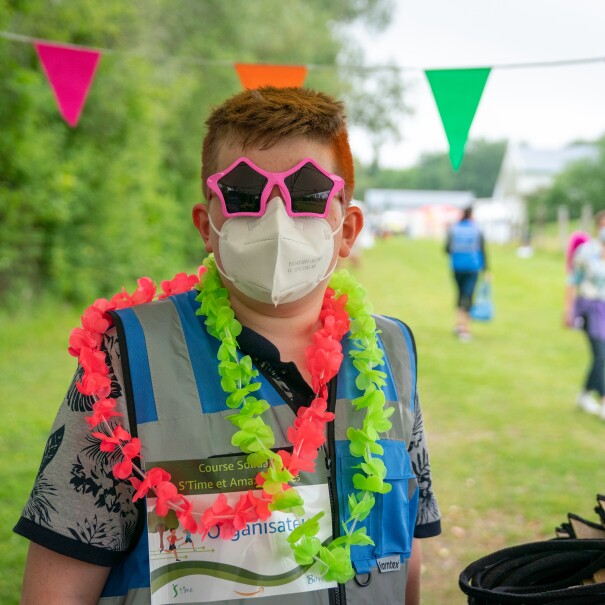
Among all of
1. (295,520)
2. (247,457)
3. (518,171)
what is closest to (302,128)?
(247,457)

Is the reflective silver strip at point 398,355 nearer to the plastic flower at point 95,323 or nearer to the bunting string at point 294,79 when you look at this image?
the plastic flower at point 95,323

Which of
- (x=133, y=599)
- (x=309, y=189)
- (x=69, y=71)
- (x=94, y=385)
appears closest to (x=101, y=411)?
(x=94, y=385)

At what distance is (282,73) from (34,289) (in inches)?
304

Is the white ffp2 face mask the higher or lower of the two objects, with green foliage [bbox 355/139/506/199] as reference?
lower

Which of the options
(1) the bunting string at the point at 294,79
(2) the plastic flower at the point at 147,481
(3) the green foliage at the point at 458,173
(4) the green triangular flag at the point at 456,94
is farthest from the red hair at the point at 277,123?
(3) the green foliage at the point at 458,173

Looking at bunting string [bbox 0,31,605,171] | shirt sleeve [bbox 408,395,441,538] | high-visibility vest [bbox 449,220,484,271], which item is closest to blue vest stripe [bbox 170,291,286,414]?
shirt sleeve [bbox 408,395,441,538]

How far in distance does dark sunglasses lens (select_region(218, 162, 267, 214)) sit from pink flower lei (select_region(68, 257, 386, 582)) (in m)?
0.22

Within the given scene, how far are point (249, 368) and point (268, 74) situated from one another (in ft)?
10.7

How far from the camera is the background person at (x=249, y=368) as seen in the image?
1524 mm

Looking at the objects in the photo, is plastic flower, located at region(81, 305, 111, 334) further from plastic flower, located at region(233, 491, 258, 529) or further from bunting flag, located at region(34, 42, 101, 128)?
bunting flag, located at region(34, 42, 101, 128)

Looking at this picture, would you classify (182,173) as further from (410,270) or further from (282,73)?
(282,73)

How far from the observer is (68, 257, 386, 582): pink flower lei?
1515mm

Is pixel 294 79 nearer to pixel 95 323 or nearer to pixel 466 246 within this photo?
pixel 95 323

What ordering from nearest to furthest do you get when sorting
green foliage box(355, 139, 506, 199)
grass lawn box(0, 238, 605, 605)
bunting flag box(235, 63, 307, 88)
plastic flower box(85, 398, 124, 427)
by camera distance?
plastic flower box(85, 398, 124, 427), bunting flag box(235, 63, 307, 88), grass lawn box(0, 238, 605, 605), green foliage box(355, 139, 506, 199)
